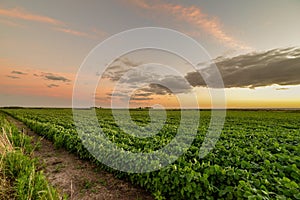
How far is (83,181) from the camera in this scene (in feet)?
19.6

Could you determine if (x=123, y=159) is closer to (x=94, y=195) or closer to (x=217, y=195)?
(x=94, y=195)

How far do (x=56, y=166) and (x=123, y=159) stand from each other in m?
3.13

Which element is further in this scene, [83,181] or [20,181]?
[83,181]

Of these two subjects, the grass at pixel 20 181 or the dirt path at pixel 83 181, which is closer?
the grass at pixel 20 181

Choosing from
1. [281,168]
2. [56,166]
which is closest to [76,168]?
[56,166]

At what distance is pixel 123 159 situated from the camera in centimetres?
585

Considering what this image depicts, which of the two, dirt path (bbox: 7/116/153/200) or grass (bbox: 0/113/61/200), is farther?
dirt path (bbox: 7/116/153/200)

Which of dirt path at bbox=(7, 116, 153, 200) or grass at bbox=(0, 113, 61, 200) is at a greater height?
grass at bbox=(0, 113, 61, 200)

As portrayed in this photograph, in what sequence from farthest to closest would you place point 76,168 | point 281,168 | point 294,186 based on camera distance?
point 76,168 → point 281,168 → point 294,186

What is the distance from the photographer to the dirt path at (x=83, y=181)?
5.16 m

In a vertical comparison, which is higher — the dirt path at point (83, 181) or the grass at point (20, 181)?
the grass at point (20, 181)

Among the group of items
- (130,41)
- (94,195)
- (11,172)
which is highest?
(130,41)

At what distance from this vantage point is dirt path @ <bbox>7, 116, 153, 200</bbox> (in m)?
5.16

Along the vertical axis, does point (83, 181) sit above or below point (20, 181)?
below
